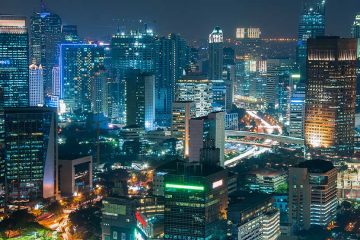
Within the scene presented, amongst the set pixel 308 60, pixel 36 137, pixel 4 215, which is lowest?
pixel 4 215

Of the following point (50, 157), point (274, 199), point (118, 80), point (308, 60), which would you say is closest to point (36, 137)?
point (50, 157)

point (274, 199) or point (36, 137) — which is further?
point (36, 137)

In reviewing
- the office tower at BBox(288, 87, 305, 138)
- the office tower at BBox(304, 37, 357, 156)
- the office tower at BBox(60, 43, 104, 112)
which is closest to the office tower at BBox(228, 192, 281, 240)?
the office tower at BBox(304, 37, 357, 156)

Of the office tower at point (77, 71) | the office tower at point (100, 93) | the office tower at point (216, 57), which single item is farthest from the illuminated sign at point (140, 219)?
the office tower at point (216, 57)

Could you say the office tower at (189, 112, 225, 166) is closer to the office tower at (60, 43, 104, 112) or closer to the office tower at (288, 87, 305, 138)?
the office tower at (288, 87, 305, 138)

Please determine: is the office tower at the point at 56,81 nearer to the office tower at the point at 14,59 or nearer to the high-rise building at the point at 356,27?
the office tower at the point at 14,59

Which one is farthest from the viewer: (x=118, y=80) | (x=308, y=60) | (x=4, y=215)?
(x=118, y=80)

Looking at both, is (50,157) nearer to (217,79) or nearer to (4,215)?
(4,215)
